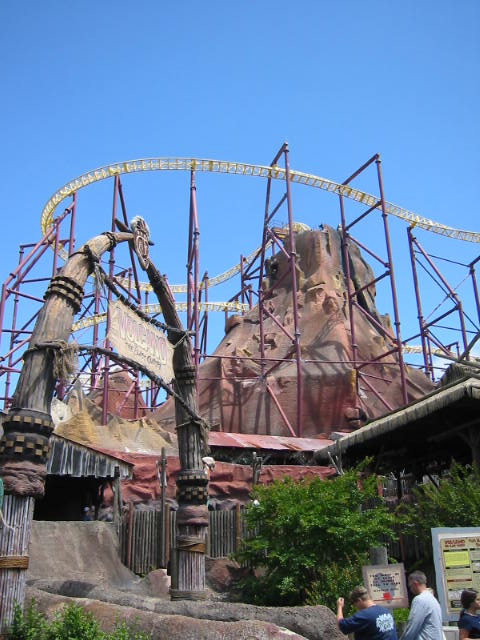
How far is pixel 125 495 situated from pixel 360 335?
17246 mm

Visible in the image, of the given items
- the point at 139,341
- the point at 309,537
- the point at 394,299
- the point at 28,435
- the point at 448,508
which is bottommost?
the point at 309,537

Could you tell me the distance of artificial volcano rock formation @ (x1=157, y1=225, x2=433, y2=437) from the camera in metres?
Result: 25.5

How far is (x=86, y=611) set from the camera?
5297 mm

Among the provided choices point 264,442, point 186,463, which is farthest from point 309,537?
point 264,442

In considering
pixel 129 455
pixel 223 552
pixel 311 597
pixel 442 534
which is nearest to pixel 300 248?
pixel 129 455

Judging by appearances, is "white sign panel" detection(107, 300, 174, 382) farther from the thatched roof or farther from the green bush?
the thatched roof

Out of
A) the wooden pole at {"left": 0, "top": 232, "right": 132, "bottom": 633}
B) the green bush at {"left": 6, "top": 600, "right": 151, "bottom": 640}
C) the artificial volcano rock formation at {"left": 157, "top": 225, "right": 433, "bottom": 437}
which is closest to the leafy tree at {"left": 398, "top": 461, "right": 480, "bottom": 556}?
the green bush at {"left": 6, "top": 600, "right": 151, "bottom": 640}

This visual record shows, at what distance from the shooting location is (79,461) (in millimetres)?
13781

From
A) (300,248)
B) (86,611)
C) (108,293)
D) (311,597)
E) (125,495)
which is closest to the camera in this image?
(86,611)

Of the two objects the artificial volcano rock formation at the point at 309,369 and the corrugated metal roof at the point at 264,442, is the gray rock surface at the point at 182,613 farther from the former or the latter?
the artificial volcano rock formation at the point at 309,369

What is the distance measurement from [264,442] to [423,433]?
7562 mm

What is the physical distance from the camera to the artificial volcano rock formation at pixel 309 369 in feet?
83.8

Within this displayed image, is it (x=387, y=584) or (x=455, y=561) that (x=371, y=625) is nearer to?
(x=455, y=561)

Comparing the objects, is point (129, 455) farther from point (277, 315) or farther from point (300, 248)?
point (300, 248)
